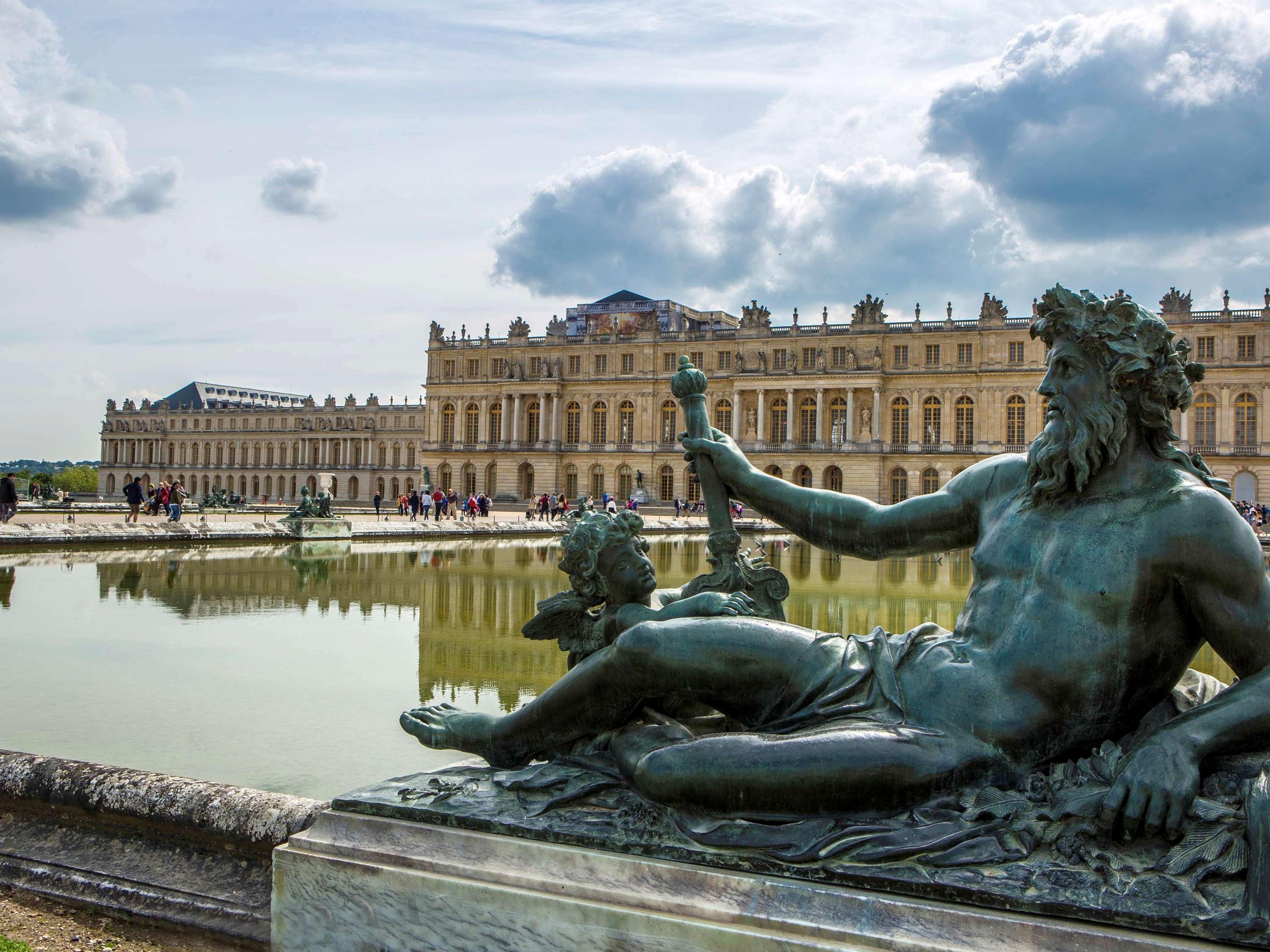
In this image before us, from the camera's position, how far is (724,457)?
2.74 meters

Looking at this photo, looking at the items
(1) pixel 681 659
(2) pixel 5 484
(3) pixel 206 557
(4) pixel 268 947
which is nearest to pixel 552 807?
(1) pixel 681 659

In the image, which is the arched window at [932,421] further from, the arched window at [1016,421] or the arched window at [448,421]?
the arched window at [448,421]

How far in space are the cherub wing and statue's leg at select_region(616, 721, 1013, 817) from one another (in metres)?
0.63

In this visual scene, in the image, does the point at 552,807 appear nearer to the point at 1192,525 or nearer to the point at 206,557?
the point at 1192,525

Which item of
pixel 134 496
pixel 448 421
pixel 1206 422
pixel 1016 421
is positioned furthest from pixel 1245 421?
pixel 134 496

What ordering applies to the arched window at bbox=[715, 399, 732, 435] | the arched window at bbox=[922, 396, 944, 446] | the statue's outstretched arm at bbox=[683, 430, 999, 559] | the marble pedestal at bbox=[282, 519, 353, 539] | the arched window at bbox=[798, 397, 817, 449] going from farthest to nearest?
the arched window at bbox=[715, 399, 732, 435] → the arched window at bbox=[798, 397, 817, 449] → the arched window at bbox=[922, 396, 944, 446] → the marble pedestal at bbox=[282, 519, 353, 539] → the statue's outstretched arm at bbox=[683, 430, 999, 559]

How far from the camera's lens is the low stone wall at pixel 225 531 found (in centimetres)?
1730

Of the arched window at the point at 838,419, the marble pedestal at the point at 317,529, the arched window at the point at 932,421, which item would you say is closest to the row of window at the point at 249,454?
the arched window at the point at 838,419

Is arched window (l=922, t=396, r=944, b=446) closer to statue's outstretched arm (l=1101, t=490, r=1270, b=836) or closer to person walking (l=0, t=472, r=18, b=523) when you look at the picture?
person walking (l=0, t=472, r=18, b=523)

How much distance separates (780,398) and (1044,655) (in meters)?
54.2

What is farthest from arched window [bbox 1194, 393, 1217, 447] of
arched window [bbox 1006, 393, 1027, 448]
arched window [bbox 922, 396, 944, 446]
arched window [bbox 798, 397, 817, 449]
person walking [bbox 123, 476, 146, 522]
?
person walking [bbox 123, 476, 146, 522]

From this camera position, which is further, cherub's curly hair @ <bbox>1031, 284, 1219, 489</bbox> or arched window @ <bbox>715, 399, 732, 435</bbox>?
arched window @ <bbox>715, 399, 732, 435</bbox>

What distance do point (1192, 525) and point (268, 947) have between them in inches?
93.3

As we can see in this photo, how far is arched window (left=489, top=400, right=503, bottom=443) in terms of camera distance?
61594 mm
